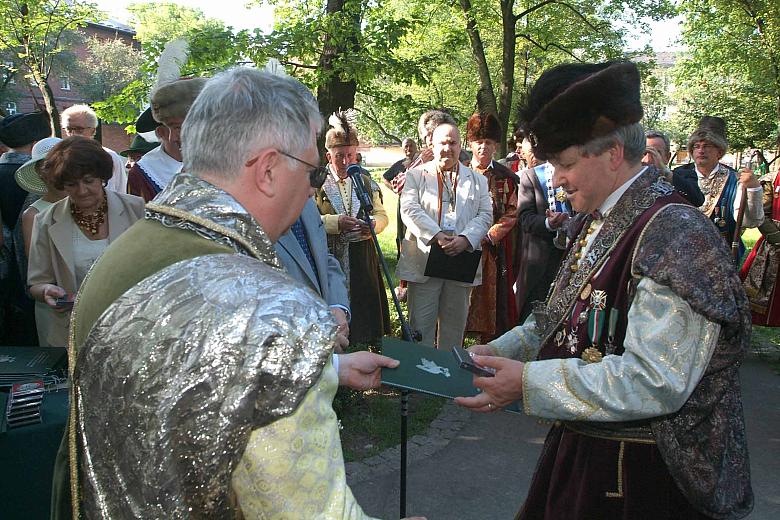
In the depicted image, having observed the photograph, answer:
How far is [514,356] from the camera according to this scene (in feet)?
8.26

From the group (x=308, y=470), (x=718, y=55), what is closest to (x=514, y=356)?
(x=308, y=470)

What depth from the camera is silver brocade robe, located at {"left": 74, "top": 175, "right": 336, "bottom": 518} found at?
3.52 feet

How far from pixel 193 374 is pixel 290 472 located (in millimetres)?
225

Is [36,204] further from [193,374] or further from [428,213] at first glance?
[193,374]

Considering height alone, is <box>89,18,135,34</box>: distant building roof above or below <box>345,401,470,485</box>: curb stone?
above

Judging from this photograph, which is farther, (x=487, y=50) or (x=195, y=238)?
(x=487, y=50)

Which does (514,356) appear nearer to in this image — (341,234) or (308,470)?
(308,470)

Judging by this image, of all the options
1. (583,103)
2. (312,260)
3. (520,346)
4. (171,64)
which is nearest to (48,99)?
(171,64)

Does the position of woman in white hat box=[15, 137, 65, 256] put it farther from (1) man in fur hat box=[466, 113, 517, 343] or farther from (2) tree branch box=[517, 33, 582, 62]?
(2) tree branch box=[517, 33, 582, 62]

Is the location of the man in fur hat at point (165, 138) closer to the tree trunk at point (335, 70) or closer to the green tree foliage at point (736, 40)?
the tree trunk at point (335, 70)

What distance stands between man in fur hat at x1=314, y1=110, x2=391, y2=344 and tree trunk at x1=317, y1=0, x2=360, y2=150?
3.76ft

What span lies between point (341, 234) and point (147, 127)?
5.84 feet

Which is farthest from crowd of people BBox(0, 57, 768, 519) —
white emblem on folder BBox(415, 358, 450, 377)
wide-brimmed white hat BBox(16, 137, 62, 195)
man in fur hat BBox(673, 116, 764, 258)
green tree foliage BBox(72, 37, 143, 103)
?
green tree foliage BBox(72, 37, 143, 103)

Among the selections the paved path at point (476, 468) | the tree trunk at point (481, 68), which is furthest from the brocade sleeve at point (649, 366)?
the tree trunk at point (481, 68)
